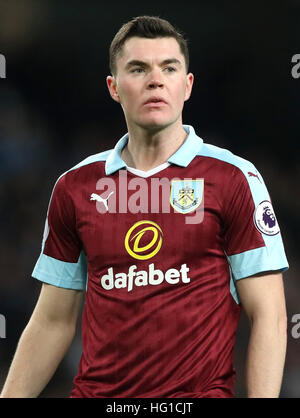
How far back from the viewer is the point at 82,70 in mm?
5840

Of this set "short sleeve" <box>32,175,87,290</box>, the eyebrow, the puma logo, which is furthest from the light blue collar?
the eyebrow

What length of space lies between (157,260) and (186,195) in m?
0.29

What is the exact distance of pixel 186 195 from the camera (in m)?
3.20

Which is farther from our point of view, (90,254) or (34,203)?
(34,203)

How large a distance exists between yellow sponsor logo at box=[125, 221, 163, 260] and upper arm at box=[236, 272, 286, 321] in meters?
0.36

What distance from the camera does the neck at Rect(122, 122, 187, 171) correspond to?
10.8 ft

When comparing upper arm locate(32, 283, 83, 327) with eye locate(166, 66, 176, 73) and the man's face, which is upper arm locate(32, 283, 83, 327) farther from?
eye locate(166, 66, 176, 73)

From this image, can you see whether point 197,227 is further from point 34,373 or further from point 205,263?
point 34,373

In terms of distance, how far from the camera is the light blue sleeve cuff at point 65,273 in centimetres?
340

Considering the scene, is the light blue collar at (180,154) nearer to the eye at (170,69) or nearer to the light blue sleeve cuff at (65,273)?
the eye at (170,69)

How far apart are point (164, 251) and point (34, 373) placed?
813mm

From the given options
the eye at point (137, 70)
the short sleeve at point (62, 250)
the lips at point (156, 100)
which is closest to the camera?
the lips at point (156, 100)

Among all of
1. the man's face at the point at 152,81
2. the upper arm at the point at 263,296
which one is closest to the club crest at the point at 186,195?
the man's face at the point at 152,81

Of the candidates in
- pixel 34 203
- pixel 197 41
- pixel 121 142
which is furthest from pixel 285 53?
pixel 121 142
